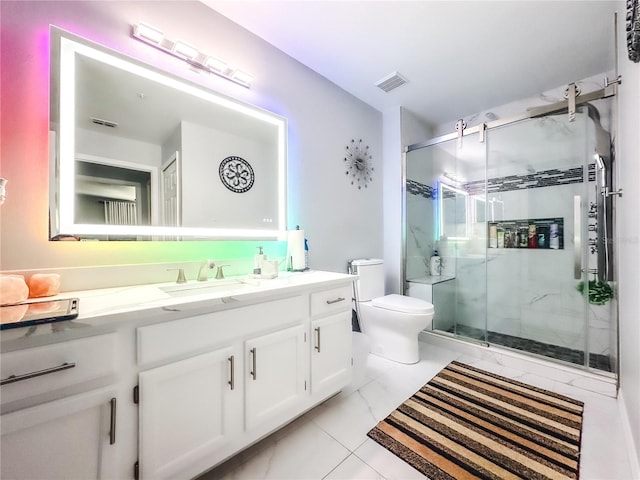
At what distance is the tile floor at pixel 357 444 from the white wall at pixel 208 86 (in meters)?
0.97

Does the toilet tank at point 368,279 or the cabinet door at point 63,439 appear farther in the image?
the toilet tank at point 368,279

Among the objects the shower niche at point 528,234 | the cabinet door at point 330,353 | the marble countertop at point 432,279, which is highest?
the shower niche at point 528,234

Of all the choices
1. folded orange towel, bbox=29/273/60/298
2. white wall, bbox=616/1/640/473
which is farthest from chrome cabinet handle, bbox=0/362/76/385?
white wall, bbox=616/1/640/473

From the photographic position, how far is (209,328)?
99cm

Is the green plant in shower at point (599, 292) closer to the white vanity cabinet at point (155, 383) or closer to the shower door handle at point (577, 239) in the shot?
the shower door handle at point (577, 239)

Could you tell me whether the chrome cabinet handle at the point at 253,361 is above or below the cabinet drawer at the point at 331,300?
below

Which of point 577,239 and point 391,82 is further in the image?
point 391,82

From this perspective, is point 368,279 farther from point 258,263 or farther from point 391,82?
point 391,82

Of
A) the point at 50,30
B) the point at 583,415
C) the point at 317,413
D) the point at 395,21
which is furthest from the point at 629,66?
the point at 50,30

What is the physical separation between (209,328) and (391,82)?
2.33 meters

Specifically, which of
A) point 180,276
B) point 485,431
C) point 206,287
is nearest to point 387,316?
point 485,431

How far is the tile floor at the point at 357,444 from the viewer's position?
1099 mm

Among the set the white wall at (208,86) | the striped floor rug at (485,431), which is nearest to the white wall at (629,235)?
the striped floor rug at (485,431)

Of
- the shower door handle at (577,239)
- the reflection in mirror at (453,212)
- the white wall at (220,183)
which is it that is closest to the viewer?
the white wall at (220,183)
